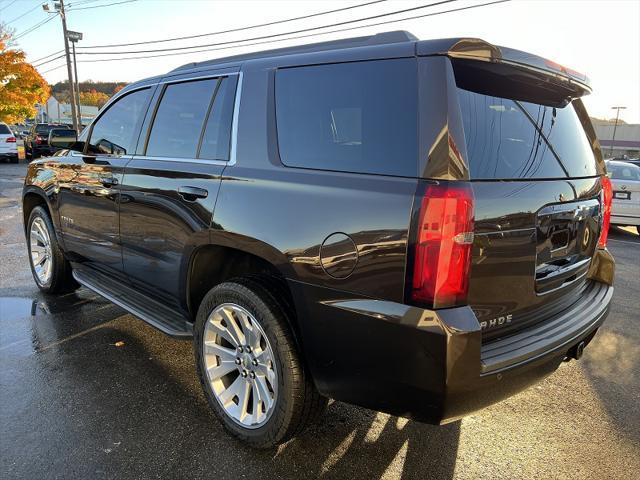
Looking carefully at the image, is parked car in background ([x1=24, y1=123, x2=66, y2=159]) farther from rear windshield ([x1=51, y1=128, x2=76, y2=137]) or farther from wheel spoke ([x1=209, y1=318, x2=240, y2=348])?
wheel spoke ([x1=209, y1=318, x2=240, y2=348])

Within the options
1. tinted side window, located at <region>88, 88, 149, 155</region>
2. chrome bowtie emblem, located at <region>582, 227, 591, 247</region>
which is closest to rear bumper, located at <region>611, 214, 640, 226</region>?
chrome bowtie emblem, located at <region>582, 227, 591, 247</region>

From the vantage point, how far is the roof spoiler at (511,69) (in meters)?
1.96

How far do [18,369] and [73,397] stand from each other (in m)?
0.66

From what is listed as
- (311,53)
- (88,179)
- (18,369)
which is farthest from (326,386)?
(88,179)

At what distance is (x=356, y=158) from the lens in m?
2.13

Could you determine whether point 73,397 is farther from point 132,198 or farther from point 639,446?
point 639,446

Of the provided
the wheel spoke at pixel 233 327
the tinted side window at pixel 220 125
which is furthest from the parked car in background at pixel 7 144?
the wheel spoke at pixel 233 327

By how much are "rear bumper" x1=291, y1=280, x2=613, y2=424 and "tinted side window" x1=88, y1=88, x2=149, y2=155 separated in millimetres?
2148

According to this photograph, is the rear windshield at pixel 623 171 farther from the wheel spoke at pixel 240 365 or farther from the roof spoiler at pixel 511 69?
the wheel spoke at pixel 240 365

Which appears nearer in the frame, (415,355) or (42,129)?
(415,355)

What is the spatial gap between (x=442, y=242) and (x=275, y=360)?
1019 mm

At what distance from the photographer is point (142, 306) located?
3391 mm

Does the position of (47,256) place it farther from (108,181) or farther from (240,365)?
(240,365)

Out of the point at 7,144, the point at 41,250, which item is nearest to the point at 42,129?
the point at 7,144
